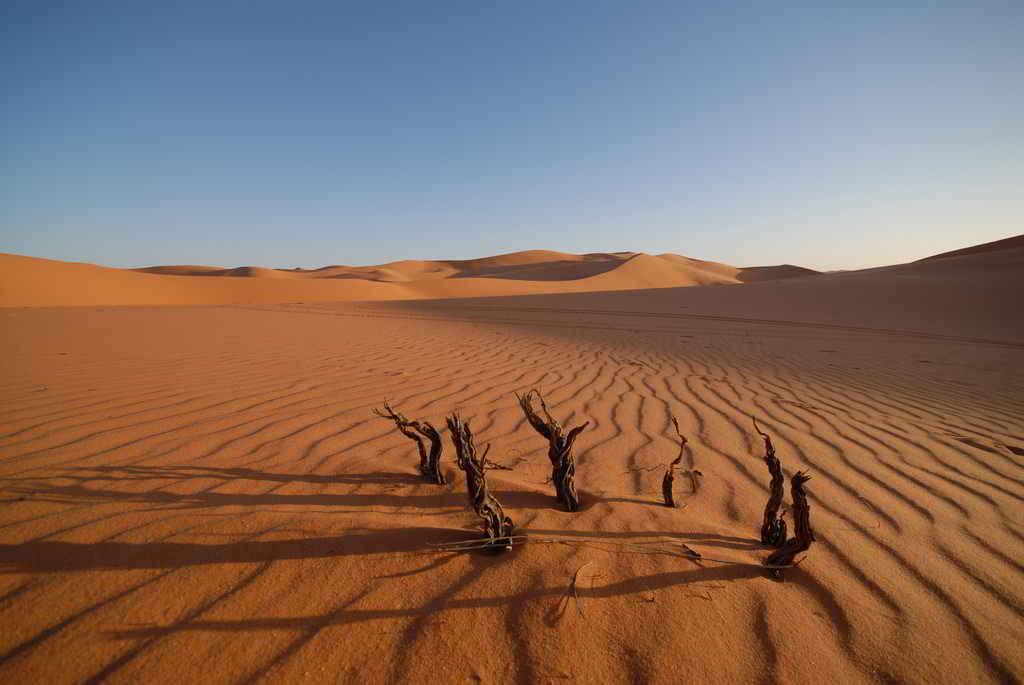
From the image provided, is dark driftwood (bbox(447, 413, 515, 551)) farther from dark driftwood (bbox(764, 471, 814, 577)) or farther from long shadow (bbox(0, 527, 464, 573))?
dark driftwood (bbox(764, 471, 814, 577))

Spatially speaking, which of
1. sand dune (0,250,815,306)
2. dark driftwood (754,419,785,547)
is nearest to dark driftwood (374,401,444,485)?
dark driftwood (754,419,785,547)

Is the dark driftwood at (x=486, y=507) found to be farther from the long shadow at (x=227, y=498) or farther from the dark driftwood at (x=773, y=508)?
the dark driftwood at (x=773, y=508)

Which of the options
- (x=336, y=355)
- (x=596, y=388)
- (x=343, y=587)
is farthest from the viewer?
(x=336, y=355)

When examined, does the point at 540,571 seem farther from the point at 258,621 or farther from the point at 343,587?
the point at 258,621

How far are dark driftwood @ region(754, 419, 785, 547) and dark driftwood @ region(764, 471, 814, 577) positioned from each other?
53mm

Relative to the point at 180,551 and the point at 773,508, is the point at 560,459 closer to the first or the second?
the point at 773,508

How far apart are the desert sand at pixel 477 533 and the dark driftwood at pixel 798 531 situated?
0.06 m

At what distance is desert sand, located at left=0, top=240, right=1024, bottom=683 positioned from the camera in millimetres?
1262

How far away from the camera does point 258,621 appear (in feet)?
4.36

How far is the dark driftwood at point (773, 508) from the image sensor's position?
5.41 feet

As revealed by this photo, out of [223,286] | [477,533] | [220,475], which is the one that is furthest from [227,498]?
[223,286]

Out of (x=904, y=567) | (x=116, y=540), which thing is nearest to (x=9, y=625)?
(x=116, y=540)

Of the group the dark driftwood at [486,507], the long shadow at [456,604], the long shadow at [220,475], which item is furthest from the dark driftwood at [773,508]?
the long shadow at [220,475]

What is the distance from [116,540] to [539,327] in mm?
8726
